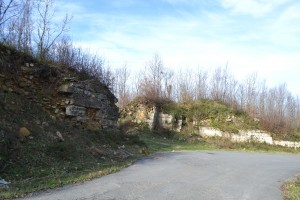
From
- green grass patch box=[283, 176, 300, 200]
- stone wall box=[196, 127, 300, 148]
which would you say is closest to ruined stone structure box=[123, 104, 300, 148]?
stone wall box=[196, 127, 300, 148]

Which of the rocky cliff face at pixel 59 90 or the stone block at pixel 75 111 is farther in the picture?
the stone block at pixel 75 111

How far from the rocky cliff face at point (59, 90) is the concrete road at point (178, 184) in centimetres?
486

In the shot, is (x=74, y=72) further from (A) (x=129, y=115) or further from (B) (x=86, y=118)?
(A) (x=129, y=115)

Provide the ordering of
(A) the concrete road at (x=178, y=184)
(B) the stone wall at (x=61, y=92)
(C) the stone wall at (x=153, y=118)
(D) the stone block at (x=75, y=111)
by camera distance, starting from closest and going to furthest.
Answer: (A) the concrete road at (x=178, y=184) < (B) the stone wall at (x=61, y=92) < (D) the stone block at (x=75, y=111) < (C) the stone wall at (x=153, y=118)

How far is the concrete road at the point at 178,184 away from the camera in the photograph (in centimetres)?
801

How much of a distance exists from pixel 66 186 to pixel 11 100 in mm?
6531

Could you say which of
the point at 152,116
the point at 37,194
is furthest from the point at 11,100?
the point at 152,116

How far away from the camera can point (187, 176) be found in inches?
445

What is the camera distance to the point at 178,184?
9.77 meters

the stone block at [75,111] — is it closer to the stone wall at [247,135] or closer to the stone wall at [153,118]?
the stone wall at [153,118]

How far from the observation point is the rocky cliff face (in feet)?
47.2

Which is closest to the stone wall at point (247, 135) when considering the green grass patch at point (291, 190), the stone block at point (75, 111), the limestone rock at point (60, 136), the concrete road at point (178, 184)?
the concrete road at point (178, 184)

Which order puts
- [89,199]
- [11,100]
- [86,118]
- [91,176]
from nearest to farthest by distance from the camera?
[89,199] → [91,176] → [11,100] → [86,118]

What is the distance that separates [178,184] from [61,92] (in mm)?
8776
